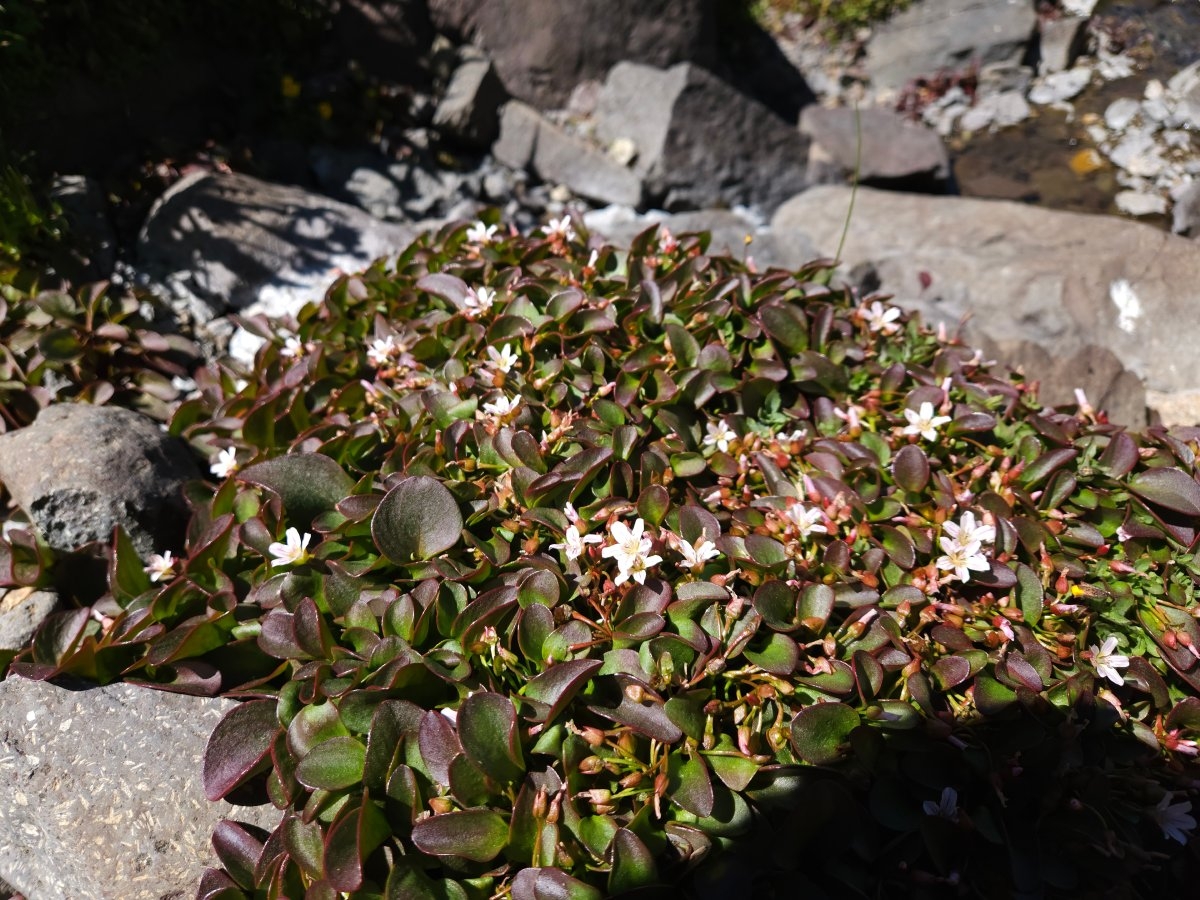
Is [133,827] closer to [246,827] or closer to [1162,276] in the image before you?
[246,827]

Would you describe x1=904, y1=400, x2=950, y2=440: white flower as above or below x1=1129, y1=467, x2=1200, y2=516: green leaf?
above

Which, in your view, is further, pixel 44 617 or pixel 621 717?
pixel 44 617

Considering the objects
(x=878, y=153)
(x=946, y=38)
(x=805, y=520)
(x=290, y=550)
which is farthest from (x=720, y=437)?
(x=946, y=38)

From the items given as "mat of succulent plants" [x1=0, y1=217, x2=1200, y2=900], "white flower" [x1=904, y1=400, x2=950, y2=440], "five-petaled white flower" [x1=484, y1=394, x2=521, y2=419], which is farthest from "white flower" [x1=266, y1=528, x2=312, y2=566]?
"white flower" [x1=904, y1=400, x2=950, y2=440]

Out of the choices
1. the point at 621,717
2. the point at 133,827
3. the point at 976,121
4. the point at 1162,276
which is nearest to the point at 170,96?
the point at 133,827

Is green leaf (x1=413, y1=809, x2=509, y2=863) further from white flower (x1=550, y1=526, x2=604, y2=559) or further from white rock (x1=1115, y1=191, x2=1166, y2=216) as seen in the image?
white rock (x1=1115, y1=191, x2=1166, y2=216)
